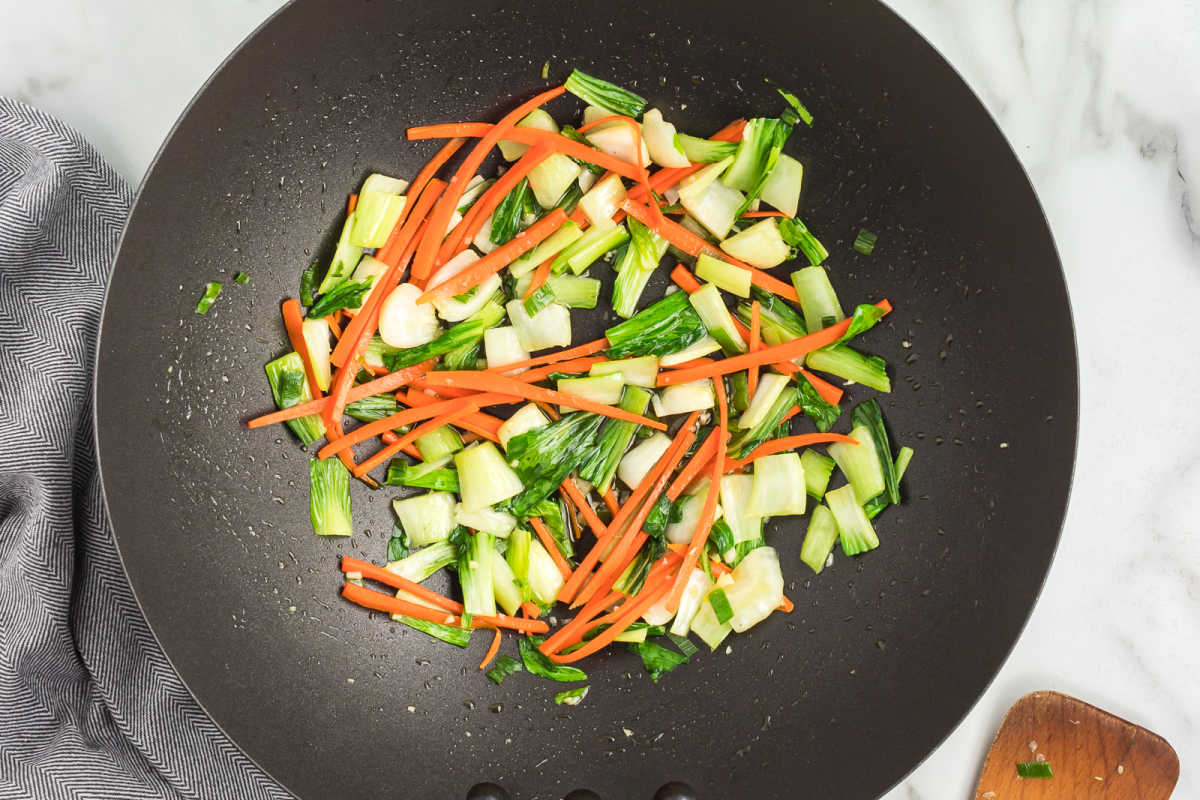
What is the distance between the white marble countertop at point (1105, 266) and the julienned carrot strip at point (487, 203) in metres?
0.63

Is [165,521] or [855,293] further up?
[855,293]

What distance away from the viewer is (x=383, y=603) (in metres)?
1.64

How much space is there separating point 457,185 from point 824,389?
2.62 ft

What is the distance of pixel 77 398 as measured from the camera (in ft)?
5.21

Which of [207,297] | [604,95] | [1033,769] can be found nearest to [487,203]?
[604,95]

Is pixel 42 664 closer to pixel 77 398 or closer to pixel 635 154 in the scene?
pixel 77 398

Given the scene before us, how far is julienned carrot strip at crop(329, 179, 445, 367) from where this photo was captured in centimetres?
157

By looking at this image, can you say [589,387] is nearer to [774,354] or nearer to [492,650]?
[774,354]

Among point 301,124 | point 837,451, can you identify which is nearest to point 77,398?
point 301,124

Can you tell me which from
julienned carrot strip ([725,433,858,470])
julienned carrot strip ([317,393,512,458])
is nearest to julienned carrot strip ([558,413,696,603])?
julienned carrot strip ([725,433,858,470])

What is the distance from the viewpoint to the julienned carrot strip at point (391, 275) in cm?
157

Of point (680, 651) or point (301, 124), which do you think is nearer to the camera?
point (301, 124)

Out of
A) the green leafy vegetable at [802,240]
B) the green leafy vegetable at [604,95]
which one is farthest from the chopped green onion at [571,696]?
the green leafy vegetable at [604,95]

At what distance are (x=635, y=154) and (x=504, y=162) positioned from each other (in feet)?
0.88
